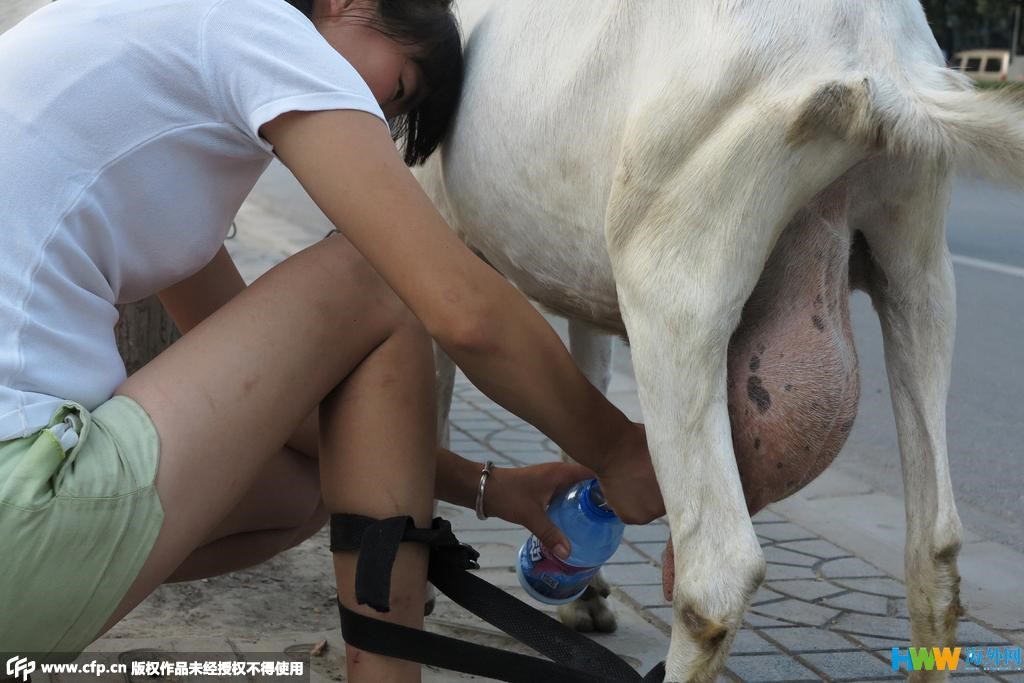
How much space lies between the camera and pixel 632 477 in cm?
207

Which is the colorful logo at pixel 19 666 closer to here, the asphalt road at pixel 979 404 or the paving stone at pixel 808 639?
the asphalt road at pixel 979 404

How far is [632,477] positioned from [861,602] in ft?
4.47

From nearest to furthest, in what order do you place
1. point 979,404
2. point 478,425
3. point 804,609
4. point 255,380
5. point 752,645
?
point 255,380 → point 752,645 → point 804,609 → point 478,425 → point 979,404

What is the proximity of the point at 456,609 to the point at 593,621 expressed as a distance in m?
0.37

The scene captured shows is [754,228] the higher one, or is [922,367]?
[754,228]

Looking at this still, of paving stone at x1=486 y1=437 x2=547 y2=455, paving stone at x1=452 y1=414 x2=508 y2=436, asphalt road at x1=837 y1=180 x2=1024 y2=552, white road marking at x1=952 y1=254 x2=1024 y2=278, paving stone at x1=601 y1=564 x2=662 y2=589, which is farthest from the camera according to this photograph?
white road marking at x1=952 y1=254 x2=1024 y2=278

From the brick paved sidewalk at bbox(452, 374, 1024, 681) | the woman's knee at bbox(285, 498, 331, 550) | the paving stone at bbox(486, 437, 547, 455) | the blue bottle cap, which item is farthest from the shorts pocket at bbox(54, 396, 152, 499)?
the paving stone at bbox(486, 437, 547, 455)

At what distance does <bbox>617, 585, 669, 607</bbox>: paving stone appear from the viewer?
124 inches

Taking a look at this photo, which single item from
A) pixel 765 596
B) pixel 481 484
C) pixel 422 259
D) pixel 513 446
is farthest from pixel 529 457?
pixel 422 259

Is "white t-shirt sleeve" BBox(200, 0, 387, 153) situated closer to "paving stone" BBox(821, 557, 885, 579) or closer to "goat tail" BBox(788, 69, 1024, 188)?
"goat tail" BBox(788, 69, 1024, 188)

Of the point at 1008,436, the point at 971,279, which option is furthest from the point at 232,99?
the point at 971,279

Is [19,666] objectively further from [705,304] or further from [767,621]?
[767,621]

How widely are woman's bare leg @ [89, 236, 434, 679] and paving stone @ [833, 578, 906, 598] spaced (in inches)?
64.3

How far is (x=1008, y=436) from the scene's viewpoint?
477 cm
